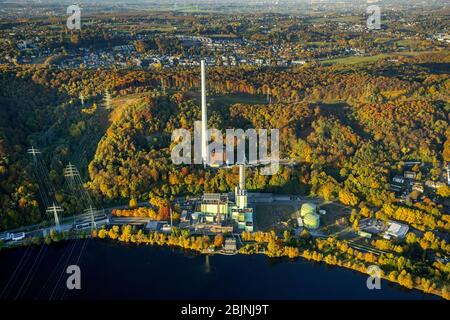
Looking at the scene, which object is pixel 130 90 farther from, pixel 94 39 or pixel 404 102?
pixel 94 39

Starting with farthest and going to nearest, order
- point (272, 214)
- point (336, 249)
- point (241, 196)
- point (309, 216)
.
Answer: point (272, 214) → point (241, 196) → point (309, 216) → point (336, 249)

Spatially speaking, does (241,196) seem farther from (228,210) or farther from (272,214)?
(272,214)

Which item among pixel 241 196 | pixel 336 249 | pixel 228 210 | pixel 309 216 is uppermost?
pixel 241 196

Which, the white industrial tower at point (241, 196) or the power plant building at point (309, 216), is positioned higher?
the white industrial tower at point (241, 196)

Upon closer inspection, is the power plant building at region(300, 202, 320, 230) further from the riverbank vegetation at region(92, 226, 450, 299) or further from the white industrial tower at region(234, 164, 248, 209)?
the white industrial tower at region(234, 164, 248, 209)

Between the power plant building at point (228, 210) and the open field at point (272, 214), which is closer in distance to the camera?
the power plant building at point (228, 210)

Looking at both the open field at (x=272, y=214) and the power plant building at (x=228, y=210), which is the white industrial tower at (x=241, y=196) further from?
the open field at (x=272, y=214)

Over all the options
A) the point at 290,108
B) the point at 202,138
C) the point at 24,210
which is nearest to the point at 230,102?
the point at 290,108

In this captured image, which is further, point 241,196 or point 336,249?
point 241,196

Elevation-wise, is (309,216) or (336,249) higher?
(309,216)

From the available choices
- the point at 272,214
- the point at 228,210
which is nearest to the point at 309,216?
the point at 272,214

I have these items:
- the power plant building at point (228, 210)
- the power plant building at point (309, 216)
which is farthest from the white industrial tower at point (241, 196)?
the power plant building at point (309, 216)
